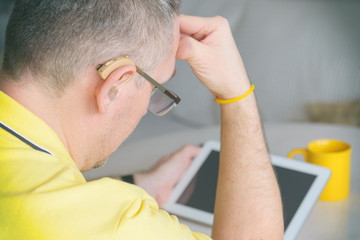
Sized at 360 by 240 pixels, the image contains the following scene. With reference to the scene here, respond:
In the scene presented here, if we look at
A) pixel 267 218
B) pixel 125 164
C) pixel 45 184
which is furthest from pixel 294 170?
pixel 45 184

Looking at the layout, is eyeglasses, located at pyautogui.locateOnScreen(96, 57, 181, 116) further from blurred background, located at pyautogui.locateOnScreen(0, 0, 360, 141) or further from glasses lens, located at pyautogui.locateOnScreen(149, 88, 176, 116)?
blurred background, located at pyautogui.locateOnScreen(0, 0, 360, 141)

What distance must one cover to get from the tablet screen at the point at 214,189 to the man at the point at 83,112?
103 millimetres

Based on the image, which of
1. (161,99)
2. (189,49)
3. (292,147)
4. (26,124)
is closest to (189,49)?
(189,49)

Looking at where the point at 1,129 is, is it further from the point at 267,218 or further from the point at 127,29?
the point at 267,218

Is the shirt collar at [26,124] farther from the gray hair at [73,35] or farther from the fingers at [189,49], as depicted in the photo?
the fingers at [189,49]

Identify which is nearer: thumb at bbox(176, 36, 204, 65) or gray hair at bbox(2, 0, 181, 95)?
gray hair at bbox(2, 0, 181, 95)

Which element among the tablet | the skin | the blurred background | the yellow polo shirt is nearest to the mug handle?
the tablet

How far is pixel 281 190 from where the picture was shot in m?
1.13

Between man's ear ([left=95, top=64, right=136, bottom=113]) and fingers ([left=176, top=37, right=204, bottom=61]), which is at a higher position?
fingers ([left=176, top=37, right=204, bottom=61])

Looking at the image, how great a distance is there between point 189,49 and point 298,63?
1.19 meters

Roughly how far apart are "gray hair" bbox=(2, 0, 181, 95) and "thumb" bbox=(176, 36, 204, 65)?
4.7 inches

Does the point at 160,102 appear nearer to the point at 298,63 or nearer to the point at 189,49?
the point at 189,49

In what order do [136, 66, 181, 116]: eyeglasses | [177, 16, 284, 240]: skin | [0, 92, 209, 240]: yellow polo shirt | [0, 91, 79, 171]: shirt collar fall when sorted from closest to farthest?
[0, 92, 209, 240]: yellow polo shirt, [0, 91, 79, 171]: shirt collar, [136, 66, 181, 116]: eyeglasses, [177, 16, 284, 240]: skin

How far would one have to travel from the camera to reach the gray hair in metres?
0.73
